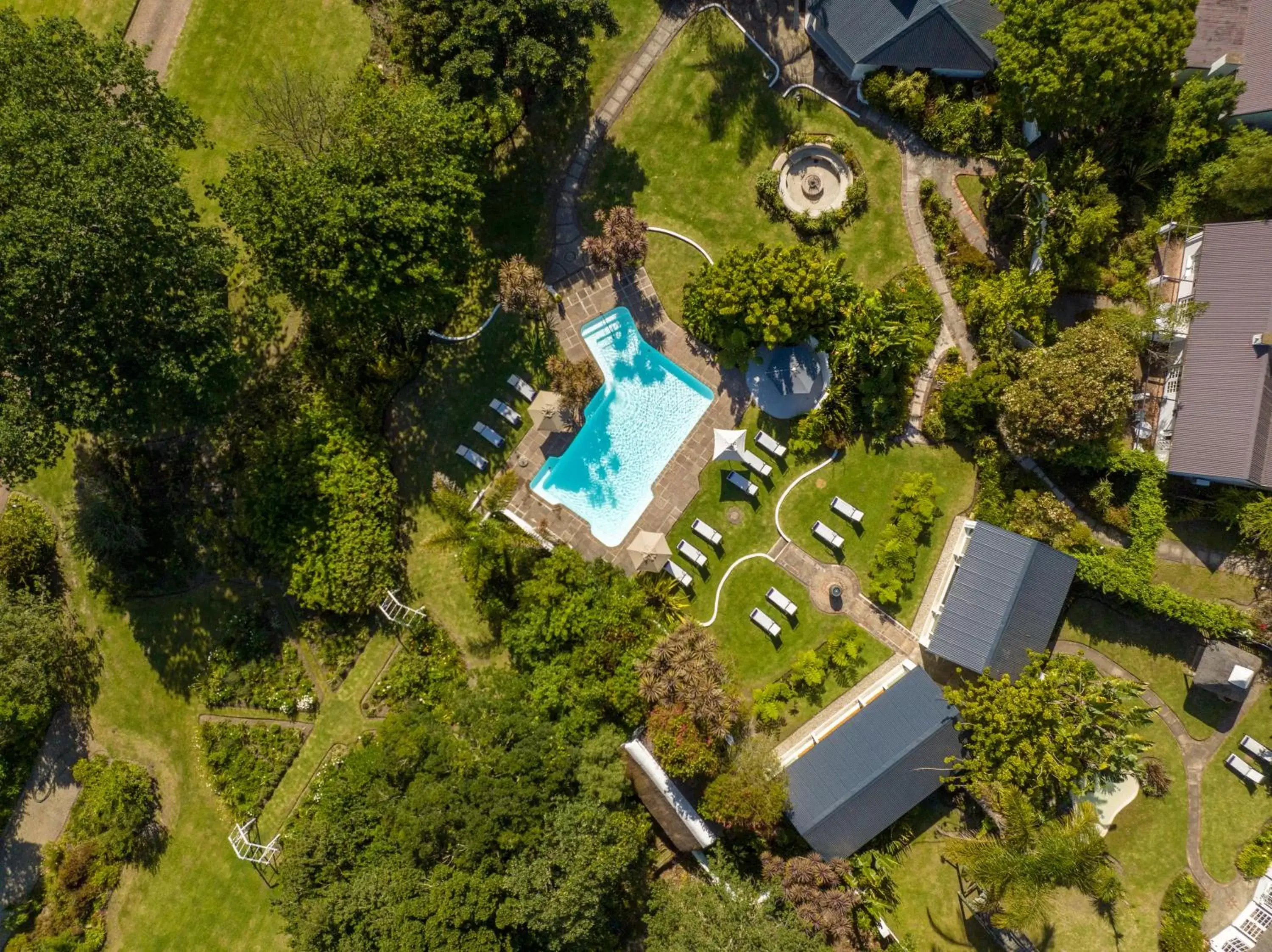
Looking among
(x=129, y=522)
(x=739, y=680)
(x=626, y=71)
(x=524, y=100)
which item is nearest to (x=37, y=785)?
(x=129, y=522)

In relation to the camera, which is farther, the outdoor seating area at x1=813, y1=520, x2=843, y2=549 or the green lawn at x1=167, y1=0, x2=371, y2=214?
the green lawn at x1=167, y1=0, x2=371, y2=214

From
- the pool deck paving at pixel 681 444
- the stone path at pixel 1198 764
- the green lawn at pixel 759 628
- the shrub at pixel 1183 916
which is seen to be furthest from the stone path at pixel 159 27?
the shrub at pixel 1183 916

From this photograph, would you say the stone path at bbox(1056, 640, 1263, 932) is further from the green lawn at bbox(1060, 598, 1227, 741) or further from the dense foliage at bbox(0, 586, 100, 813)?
the dense foliage at bbox(0, 586, 100, 813)

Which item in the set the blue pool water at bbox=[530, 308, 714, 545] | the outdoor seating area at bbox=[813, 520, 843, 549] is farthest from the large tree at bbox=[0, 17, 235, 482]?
the outdoor seating area at bbox=[813, 520, 843, 549]

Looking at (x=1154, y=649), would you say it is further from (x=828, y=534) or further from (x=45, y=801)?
(x=45, y=801)

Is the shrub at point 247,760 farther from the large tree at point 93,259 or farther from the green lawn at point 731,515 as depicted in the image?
the green lawn at point 731,515

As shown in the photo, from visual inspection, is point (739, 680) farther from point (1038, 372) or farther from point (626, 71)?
point (626, 71)
